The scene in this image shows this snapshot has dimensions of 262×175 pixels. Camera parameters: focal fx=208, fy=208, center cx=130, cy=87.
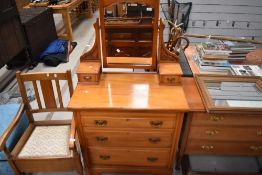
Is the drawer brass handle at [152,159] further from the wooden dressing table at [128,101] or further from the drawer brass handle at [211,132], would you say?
the drawer brass handle at [211,132]

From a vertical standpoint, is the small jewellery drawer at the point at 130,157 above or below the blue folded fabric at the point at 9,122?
below

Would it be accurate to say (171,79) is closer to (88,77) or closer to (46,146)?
(88,77)

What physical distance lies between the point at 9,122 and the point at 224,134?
6.30 feet

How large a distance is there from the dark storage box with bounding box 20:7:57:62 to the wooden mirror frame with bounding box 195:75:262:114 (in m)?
3.23

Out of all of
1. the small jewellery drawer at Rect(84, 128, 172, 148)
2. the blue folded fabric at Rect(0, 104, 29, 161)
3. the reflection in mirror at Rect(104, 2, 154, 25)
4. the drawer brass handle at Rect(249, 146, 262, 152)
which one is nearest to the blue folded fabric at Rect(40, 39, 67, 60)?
the blue folded fabric at Rect(0, 104, 29, 161)

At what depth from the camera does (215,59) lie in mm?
1984

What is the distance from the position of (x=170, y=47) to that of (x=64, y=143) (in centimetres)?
126

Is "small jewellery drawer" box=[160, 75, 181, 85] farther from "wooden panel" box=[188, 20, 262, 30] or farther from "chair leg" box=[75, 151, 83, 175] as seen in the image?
"wooden panel" box=[188, 20, 262, 30]

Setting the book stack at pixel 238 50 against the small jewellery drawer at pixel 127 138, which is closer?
the small jewellery drawer at pixel 127 138

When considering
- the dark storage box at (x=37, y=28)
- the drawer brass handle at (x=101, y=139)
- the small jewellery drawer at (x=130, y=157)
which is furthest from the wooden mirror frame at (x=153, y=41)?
the dark storage box at (x=37, y=28)

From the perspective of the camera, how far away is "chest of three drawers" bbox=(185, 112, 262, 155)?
63.1 inches

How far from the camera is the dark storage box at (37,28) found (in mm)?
3800

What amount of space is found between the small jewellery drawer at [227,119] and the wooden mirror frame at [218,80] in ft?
0.26

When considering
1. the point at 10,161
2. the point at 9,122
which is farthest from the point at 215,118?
the point at 9,122
